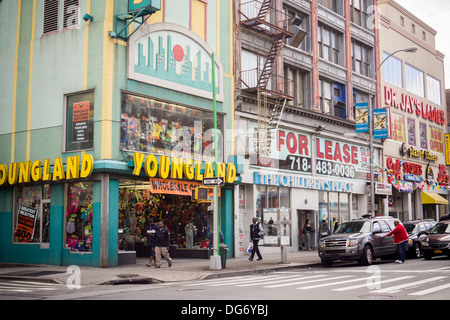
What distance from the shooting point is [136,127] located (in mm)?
22469

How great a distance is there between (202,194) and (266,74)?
36.7ft

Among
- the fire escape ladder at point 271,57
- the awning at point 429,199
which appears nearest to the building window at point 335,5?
the fire escape ladder at point 271,57

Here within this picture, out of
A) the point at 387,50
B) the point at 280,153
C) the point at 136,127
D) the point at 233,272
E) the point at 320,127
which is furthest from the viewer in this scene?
the point at 387,50

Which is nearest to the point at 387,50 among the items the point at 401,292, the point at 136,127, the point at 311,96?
the point at 311,96

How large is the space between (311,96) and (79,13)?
16361 millimetres

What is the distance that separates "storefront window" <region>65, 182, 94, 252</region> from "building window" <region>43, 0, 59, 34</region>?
703 cm

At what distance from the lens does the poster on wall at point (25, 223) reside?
2347cm

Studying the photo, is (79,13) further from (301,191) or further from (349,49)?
(349,49)

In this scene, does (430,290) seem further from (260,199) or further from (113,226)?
(260,199)

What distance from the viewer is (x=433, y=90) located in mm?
51031

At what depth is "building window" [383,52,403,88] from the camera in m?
43.0

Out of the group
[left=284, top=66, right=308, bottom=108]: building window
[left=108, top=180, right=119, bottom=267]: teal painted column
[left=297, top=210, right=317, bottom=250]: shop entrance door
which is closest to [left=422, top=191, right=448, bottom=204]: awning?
[left=297, top=210, right=317, bottom=250]: shop entrance door

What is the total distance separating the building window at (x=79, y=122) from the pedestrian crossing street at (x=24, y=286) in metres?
6.59

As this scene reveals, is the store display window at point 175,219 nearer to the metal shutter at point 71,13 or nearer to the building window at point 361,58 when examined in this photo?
the metal shutter at point 71,13
